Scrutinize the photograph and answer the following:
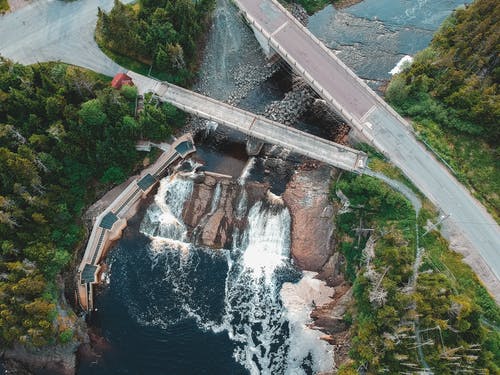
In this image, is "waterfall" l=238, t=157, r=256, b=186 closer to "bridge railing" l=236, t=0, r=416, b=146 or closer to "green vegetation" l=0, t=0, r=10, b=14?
"bridge railing" l=236, t=0, r=416, b=146

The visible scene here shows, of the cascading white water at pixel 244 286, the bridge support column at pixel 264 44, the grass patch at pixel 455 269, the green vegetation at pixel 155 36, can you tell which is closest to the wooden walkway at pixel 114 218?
the cascading white water at pixel 244 286

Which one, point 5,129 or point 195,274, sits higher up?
point 5,129

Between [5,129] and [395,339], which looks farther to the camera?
[5,129]

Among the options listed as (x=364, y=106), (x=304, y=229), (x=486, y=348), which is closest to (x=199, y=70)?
(x=364, y=106)

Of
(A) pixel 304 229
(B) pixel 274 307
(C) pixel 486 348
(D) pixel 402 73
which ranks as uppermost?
(D) pixel 402 73

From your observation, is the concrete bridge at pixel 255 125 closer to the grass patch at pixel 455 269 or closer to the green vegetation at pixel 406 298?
the green vegetation at pixel 406 298

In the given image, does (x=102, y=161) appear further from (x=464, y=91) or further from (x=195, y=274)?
(x=464, y=91)

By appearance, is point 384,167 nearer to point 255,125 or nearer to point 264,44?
point 255,125
